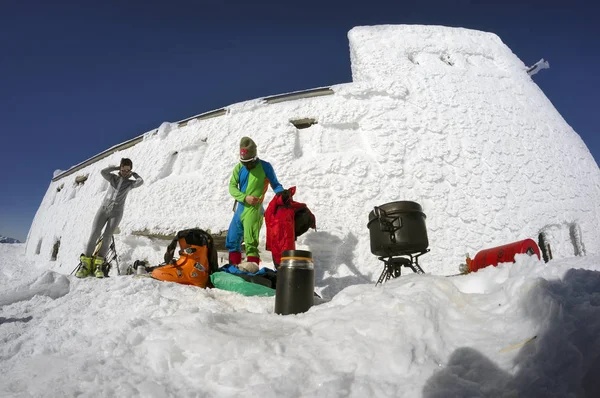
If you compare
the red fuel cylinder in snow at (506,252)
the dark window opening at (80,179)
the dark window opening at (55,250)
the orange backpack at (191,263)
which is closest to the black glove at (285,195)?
the orange backpack at (191,263)

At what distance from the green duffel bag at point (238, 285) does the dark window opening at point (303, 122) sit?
13.5ft

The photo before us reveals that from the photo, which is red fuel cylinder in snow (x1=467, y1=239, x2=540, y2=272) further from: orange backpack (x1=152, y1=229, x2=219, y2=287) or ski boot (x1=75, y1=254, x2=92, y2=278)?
ski boot (x1=75, y1=254, x2=92, y2=278)

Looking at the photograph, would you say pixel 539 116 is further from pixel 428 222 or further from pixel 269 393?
pixel 269 393

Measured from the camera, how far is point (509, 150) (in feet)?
17.9

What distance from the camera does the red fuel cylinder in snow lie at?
2611mm

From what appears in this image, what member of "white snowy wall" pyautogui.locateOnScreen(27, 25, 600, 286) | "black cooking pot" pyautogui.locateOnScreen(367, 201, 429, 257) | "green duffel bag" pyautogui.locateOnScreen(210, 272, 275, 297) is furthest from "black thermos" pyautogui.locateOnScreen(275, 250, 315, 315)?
"white snowy wall" pyautogui.locateOnScreen(27, 25, 600, 286)

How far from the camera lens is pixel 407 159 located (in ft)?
16.8

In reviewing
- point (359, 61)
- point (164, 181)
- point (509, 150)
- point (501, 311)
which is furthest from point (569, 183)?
point (164, 181)

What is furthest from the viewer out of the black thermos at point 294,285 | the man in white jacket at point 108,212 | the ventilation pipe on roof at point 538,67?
the ventilation pipe on roof at point 538,67

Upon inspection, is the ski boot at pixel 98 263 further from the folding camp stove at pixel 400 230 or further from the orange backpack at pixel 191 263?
the folding camp stove at pixel 400 230

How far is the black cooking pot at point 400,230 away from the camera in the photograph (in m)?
2.92

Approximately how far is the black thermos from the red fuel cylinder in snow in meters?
2.06

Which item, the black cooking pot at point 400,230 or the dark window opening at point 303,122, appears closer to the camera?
the black cooking pot at point 400,230

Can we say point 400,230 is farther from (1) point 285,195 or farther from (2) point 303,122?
(2) point 303,122
